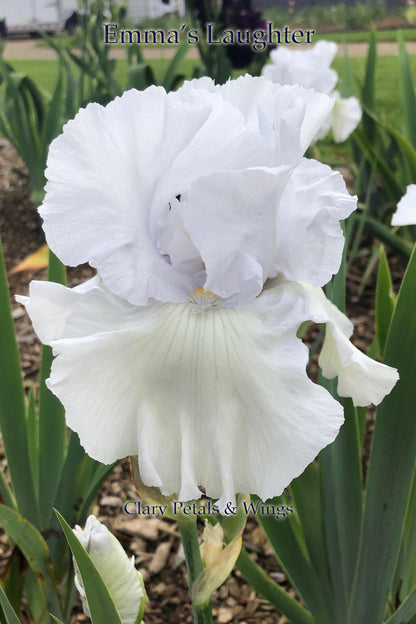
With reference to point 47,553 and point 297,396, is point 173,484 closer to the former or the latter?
point 297,396

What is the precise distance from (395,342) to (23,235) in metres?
2.34

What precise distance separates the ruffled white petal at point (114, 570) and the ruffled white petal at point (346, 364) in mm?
318

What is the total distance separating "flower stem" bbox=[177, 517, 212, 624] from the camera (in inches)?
27.0

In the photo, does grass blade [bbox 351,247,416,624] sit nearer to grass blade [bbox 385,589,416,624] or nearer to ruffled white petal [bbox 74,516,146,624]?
grass blade [bbox 385,589,416,624]

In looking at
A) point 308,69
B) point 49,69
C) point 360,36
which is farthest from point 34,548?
point 360,36

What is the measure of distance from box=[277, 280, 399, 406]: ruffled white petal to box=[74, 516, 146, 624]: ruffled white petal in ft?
1.04

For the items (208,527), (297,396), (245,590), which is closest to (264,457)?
(297,396)

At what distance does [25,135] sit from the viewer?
2.71 meters

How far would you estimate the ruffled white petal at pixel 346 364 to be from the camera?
24.5 inches

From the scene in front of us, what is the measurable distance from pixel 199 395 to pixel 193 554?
8.8 inches

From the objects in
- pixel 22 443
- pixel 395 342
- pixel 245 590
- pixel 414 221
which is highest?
pixel 414 221

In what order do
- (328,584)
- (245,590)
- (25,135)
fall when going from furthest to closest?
(25,135), (245,590), (328,584)

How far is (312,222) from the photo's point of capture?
0.60 metres

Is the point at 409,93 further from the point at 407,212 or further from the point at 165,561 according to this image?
the point at 165,561
